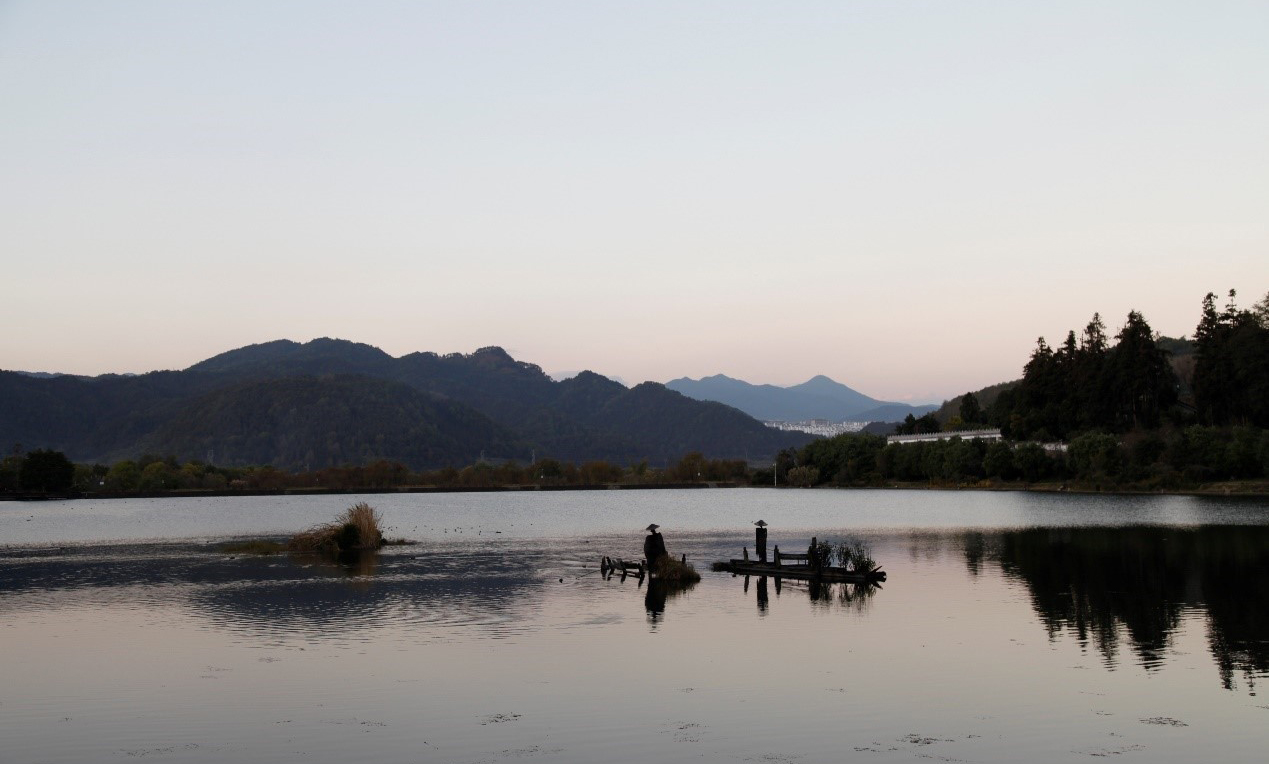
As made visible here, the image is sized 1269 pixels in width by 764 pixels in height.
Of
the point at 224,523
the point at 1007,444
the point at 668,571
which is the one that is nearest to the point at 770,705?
the point at 668,571

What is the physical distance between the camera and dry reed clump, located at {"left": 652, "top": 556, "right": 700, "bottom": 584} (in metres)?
38.8

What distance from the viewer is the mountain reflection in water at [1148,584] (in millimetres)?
24234

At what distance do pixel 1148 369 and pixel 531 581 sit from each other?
10072cm

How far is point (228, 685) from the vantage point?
21.6 metres

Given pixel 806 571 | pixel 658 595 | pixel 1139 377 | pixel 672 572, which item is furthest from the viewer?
pixel 1139 377

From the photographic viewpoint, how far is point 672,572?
128 ft

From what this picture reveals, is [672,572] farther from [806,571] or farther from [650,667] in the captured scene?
[650,667]

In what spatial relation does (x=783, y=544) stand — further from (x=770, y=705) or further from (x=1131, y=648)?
(x=770, y=705)

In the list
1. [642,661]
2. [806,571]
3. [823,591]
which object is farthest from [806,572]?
[642,661]

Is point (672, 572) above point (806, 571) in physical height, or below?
above

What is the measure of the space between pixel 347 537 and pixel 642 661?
122ft

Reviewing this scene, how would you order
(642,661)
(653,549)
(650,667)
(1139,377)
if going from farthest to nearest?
(1139,377), (653,549), (642,661), (650,667)

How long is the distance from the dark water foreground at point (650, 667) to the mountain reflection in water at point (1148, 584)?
0.16 m

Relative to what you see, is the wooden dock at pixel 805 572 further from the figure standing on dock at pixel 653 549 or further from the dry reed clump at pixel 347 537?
the dry reed clump at pixel 347 537
